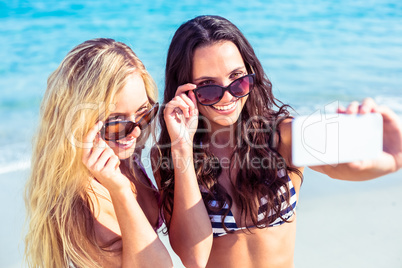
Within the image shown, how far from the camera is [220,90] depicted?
256 cm

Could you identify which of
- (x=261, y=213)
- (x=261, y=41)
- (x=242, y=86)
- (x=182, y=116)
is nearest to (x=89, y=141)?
(x=182, y=116)

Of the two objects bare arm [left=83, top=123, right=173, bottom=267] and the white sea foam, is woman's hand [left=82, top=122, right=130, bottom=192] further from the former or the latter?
the white sea foam

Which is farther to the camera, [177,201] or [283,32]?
[283,32]

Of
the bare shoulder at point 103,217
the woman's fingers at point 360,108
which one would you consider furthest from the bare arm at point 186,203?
the woman's fingers at point 360,108

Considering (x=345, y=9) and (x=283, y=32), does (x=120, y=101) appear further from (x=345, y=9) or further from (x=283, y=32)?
(x=345, y=9)

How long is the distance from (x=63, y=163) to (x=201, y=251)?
906 mm

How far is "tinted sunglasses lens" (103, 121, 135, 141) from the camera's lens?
241 centimetres

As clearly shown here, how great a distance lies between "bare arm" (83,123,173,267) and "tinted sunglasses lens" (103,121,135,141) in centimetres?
9

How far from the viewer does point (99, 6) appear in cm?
1338

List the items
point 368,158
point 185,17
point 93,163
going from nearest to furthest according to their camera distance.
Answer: point 368,158 → point 93,163 → point 185,17

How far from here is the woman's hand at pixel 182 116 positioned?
2.56 m

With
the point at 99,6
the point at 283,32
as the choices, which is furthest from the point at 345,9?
the point at 99,6

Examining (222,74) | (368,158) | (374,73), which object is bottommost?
(374,73)

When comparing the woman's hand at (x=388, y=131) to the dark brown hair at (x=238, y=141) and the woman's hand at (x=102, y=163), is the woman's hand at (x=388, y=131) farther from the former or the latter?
the woman's hand at (x=102, y=163)
